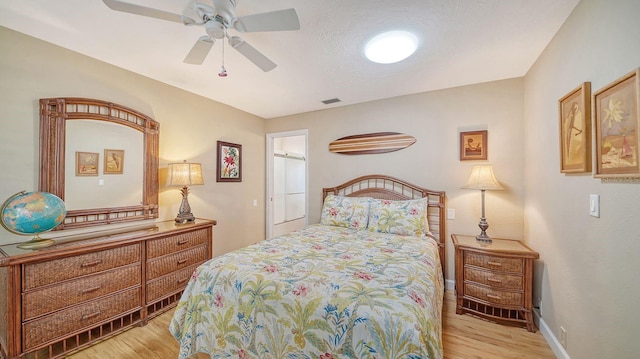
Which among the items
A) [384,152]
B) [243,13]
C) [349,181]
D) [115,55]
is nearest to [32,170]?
[115,55]

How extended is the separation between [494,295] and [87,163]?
13.1ft

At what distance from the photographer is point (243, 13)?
1.62 meters

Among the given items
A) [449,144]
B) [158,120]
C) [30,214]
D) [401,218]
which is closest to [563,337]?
[401,218]

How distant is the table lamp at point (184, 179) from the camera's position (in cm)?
264

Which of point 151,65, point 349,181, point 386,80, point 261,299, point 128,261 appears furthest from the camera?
point 349,181

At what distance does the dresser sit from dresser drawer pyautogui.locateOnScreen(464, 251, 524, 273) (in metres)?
2.91

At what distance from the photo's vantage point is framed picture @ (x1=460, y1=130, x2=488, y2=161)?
274 cm

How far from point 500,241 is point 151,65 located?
4.02 meters

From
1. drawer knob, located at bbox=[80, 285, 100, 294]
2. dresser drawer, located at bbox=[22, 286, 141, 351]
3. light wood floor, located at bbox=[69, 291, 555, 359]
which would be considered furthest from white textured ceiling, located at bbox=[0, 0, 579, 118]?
light wood floor, located at bbox=[69, 291, 555, 359]

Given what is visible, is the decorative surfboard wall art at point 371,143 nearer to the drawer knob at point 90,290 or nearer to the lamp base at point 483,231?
the lamp base at point 483,231

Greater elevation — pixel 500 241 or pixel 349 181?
pixel 349 181

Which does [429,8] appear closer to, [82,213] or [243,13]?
[243,13]

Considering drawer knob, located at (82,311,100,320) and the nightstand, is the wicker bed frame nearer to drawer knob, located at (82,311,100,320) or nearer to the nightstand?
the nightstand

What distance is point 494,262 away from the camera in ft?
7.20
